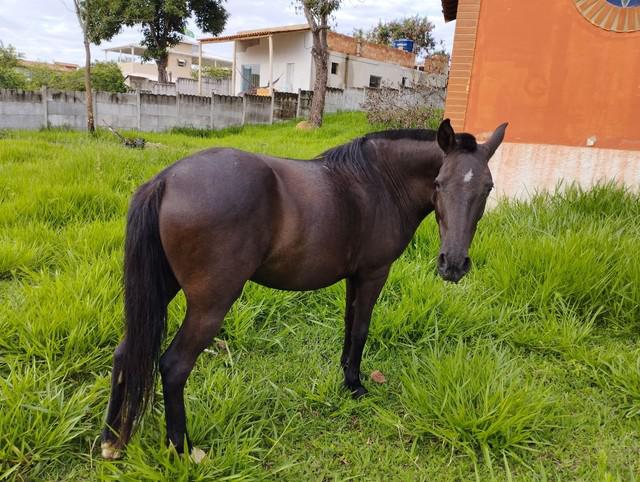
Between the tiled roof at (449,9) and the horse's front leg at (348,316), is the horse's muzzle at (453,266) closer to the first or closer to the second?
the horse's front leg at (348,316)

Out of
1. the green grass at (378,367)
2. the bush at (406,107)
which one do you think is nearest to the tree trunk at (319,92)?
the bush at (406,107)

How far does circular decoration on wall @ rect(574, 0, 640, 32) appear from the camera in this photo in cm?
481

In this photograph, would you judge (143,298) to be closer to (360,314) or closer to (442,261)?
(360,314)

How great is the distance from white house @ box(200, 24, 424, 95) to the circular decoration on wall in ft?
55.8

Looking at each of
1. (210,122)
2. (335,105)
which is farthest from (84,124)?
(335,105)

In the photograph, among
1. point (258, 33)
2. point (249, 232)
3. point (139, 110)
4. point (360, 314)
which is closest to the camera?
point (249, 232)

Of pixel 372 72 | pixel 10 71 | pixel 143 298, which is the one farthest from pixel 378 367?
pixel 10 71

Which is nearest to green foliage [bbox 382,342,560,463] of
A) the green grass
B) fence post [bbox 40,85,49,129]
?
the green grass

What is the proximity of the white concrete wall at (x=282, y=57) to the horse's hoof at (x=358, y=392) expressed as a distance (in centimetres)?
2032

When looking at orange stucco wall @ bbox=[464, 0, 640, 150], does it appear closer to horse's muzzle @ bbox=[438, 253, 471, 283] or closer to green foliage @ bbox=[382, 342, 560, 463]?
green foliage @ bbox=[382, 342, 560, 463]

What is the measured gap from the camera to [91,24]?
14.2 m

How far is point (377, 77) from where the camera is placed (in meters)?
24.7

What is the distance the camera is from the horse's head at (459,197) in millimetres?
1895

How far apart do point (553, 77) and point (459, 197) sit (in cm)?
426
